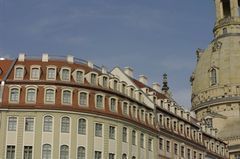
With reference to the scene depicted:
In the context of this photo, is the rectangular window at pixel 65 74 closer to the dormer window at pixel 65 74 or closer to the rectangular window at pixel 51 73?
the dormer window at pixel 65 74

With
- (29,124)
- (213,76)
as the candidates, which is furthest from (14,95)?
(213,76)

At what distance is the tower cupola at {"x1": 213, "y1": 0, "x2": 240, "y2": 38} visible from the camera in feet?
431

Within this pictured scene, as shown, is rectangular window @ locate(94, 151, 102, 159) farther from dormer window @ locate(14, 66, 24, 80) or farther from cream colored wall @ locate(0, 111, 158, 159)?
dormer window @ locate(14, 66, 24, 80)

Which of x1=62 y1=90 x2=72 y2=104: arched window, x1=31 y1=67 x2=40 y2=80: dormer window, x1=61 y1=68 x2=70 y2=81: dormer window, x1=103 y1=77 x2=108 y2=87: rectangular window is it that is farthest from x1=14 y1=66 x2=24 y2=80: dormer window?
x1=103 y1=77 x2=108 y2=87: rectangular window

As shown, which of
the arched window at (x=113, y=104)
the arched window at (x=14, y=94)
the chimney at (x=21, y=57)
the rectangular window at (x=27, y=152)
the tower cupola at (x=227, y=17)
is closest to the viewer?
the rectangular window at (x=27, y=152)

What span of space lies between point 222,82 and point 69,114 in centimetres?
6391

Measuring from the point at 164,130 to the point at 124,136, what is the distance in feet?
33.1

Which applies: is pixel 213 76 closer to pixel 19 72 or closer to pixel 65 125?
pixel 65 125

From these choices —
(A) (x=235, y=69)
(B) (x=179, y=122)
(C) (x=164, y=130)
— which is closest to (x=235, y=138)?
(A) (x=235, y=69)

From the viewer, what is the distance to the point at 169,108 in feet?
272

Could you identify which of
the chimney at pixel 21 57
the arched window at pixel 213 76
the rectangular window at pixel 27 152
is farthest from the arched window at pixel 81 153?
the arched window at pixel 213 76

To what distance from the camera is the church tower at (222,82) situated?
4552 inches

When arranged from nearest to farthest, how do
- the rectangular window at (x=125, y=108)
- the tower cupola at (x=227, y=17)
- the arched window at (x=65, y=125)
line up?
the arched window at (x=65, y=125) < the rectangular window at (x=125, y=108) < the tower cupola at (x=227, y=17)

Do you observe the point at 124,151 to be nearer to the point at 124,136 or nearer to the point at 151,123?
the point at 124,136
